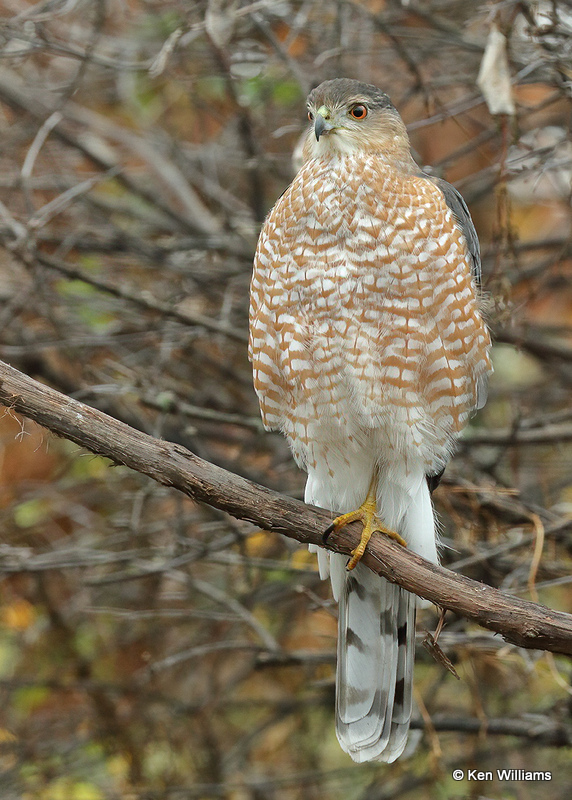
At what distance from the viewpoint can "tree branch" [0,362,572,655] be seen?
2.54 metres

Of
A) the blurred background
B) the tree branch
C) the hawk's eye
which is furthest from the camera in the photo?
the blurred background

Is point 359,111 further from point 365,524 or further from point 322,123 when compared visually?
point 365,524

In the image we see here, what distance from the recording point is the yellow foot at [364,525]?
304 centimetres

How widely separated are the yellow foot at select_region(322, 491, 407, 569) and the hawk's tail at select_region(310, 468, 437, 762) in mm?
143

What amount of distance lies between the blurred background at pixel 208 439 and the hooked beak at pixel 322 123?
0.83 m

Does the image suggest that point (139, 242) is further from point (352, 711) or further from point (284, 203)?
point (352, 711)

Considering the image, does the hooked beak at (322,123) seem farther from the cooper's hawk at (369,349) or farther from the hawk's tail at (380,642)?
the hawk's tail at (380,642)

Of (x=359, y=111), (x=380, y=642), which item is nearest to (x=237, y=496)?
(x=380, y=642)

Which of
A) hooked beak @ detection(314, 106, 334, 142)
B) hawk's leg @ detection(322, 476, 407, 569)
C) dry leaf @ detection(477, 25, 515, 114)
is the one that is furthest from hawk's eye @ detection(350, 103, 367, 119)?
hawk's leg @ detection(322, 476, 407, 569)

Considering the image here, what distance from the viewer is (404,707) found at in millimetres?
3377

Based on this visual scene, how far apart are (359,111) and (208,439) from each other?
2.39m

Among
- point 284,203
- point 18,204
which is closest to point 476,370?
point 284,203

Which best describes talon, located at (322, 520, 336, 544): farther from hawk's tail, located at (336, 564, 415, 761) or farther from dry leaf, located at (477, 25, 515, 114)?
dry leaf, located at (477, 25, 515, 114)

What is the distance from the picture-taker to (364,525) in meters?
3.17
